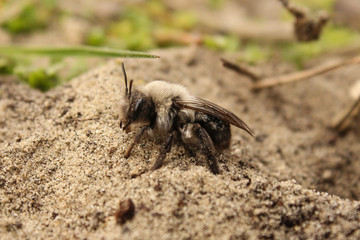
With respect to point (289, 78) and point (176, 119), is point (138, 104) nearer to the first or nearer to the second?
point (176, 119)

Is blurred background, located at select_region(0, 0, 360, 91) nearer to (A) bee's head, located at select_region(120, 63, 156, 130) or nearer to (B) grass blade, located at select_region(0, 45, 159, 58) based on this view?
(B) grass blade, located at select_region(0, 45, 159, 58)

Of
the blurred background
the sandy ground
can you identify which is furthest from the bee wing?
A: the blurred background

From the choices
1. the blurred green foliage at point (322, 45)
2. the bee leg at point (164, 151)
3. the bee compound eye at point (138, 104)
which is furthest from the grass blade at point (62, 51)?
the blurred green foliage at point (322, 45)

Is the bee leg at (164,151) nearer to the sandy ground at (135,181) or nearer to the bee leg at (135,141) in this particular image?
the sandy ground at (135,181)

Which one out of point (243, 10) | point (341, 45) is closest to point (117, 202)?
point (341, 45)

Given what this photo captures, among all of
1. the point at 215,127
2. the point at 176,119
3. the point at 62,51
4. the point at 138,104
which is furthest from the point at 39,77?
the point at 215,127

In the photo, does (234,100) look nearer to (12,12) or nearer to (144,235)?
(144,235)
